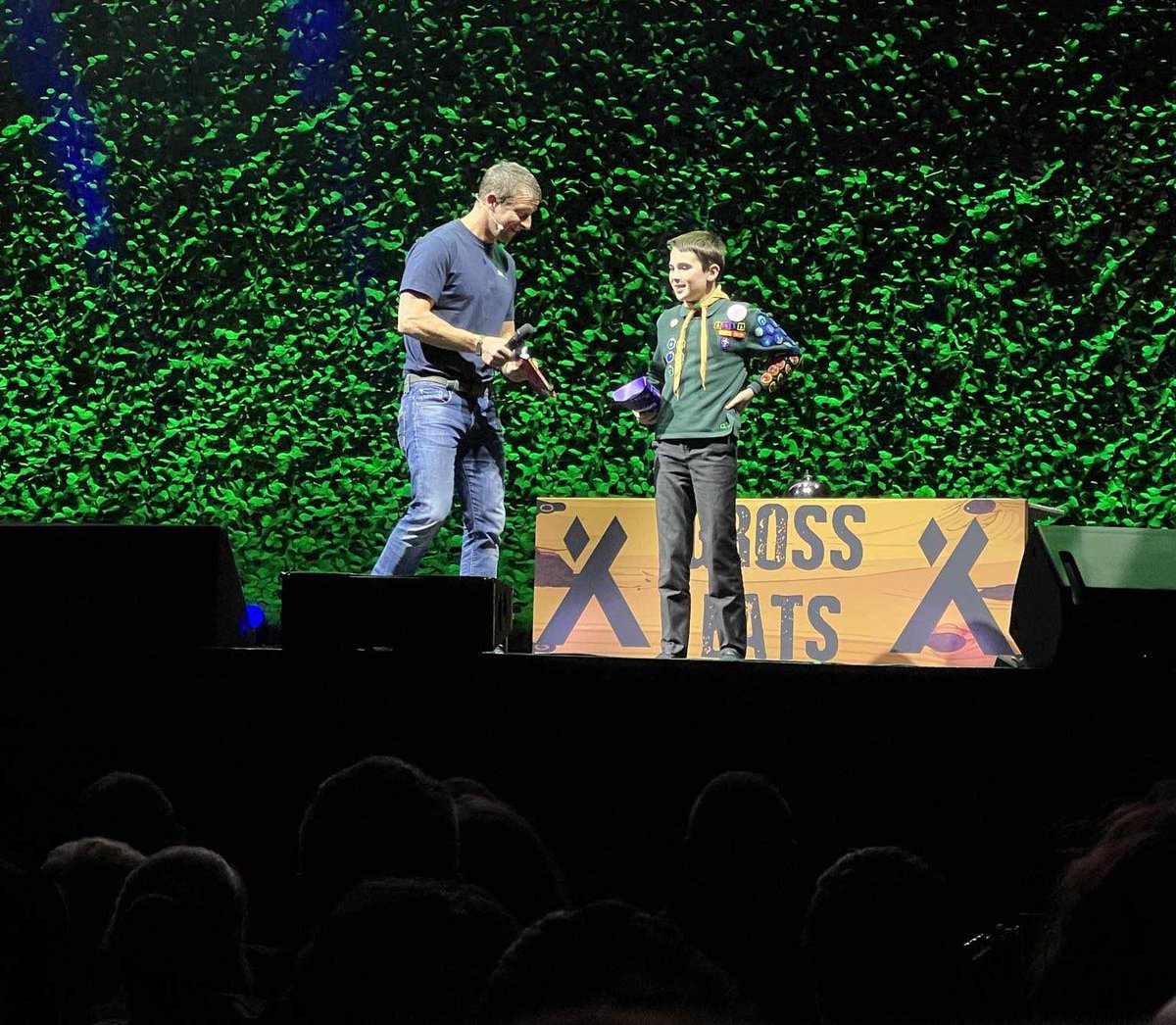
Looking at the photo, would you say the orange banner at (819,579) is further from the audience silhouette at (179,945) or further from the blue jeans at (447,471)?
the audience silhouette at (179,945)

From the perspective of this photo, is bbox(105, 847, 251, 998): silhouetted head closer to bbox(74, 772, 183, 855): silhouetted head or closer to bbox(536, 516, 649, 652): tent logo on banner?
bbox(74, 772, 183, 855): silhouetted head

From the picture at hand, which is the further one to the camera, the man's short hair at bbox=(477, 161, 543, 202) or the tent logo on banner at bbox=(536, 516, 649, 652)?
the tent logo on banner at bbox=(536, 516, 649, 652)

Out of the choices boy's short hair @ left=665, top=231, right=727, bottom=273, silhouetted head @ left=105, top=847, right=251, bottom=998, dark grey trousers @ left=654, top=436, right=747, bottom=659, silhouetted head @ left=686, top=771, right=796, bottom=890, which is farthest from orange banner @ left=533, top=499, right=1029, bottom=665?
silhouetted head @ left=105, top=847, right=251, bottom=998

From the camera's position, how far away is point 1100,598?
1856 millimetres

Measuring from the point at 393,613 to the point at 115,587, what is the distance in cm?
46

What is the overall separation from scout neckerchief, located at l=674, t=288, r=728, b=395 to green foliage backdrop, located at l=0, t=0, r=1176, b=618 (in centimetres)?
119

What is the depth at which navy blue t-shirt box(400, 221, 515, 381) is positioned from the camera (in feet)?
11.8

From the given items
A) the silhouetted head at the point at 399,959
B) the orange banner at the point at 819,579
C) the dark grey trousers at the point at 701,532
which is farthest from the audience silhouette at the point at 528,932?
the orange banner at the point at 819,579

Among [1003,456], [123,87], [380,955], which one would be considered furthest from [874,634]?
[123,87]

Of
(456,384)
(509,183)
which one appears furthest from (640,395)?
(509,183)

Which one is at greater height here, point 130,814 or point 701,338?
point 701,338

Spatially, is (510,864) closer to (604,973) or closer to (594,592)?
(604,973)

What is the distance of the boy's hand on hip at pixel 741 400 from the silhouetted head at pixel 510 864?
2255 millimetres

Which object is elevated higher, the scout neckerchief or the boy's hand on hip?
the scout neckerchief
